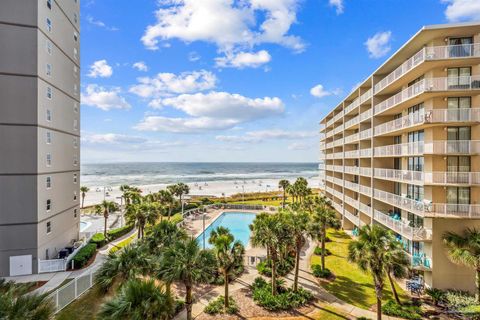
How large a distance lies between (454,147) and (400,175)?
504 centimetres

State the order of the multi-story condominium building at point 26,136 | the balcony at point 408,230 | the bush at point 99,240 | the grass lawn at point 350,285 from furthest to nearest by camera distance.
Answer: the bush at point 99,240 < the multi-story condominium building at point 26,136 < the balcony at point 408,230 < the grass lawn at point 350,285

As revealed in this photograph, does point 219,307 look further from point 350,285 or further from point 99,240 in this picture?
point 99,240

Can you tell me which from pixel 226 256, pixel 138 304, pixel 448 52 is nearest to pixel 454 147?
pixel 448 52

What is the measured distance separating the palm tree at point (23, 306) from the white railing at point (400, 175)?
23.6 metres

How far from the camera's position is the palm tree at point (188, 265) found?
566 inches

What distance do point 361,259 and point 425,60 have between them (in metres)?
14.8

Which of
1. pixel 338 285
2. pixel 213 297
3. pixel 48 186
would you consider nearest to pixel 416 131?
pixel 338 285

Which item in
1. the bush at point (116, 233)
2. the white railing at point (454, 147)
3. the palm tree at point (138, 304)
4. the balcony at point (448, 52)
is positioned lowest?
the bush at point (116, 233)

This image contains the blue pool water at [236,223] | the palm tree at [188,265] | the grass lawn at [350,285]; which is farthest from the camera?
the blue pool water at [236,223]

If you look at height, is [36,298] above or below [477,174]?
below

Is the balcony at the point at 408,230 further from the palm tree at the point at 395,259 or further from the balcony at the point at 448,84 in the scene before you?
the balcony at the point at 448,84

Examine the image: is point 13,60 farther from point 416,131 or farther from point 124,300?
point 416,131

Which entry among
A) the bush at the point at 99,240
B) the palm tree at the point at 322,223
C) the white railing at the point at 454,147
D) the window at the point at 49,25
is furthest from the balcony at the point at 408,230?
the window at the point at 49,25

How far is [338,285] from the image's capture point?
21641 mm
